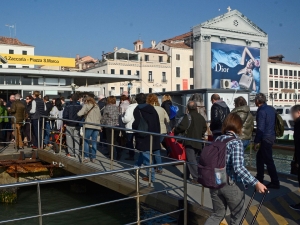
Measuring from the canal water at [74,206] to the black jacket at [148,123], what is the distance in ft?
4.99

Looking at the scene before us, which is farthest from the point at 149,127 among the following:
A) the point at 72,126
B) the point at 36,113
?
the point at 36,113

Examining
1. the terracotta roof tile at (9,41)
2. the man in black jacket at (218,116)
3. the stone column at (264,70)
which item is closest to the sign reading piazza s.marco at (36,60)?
the man in black jacket at (218,116)

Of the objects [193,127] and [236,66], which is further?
[236,66]

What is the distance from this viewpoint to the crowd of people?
13.7ft

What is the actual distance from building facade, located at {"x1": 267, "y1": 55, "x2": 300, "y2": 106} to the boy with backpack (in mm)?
80937

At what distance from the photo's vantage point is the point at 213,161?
13.3 ft

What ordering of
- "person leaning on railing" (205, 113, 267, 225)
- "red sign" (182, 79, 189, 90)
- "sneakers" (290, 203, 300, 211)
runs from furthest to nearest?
"red sign" (182, 79, 189, 90)
"sneakers" (290, 203, 300, 211)
"person leaning on railing" (205, 113, 267, 225)

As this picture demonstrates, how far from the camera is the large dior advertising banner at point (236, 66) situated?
72375mm

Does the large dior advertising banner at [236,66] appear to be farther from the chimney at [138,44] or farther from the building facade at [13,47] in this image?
the building facade at [13,47]

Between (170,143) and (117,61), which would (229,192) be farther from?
(117,61)

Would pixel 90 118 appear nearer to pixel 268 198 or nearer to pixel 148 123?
pixel 148 123

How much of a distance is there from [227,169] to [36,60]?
35.0 metres

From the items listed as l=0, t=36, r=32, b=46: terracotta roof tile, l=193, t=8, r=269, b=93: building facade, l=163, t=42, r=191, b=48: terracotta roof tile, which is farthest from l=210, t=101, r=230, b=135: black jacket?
l=0, t=36, r=32, b=46: terracotta roof tile

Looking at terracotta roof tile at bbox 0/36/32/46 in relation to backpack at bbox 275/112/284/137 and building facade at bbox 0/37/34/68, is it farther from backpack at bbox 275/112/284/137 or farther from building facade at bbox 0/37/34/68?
backpack at bbox 275/112/284/137
